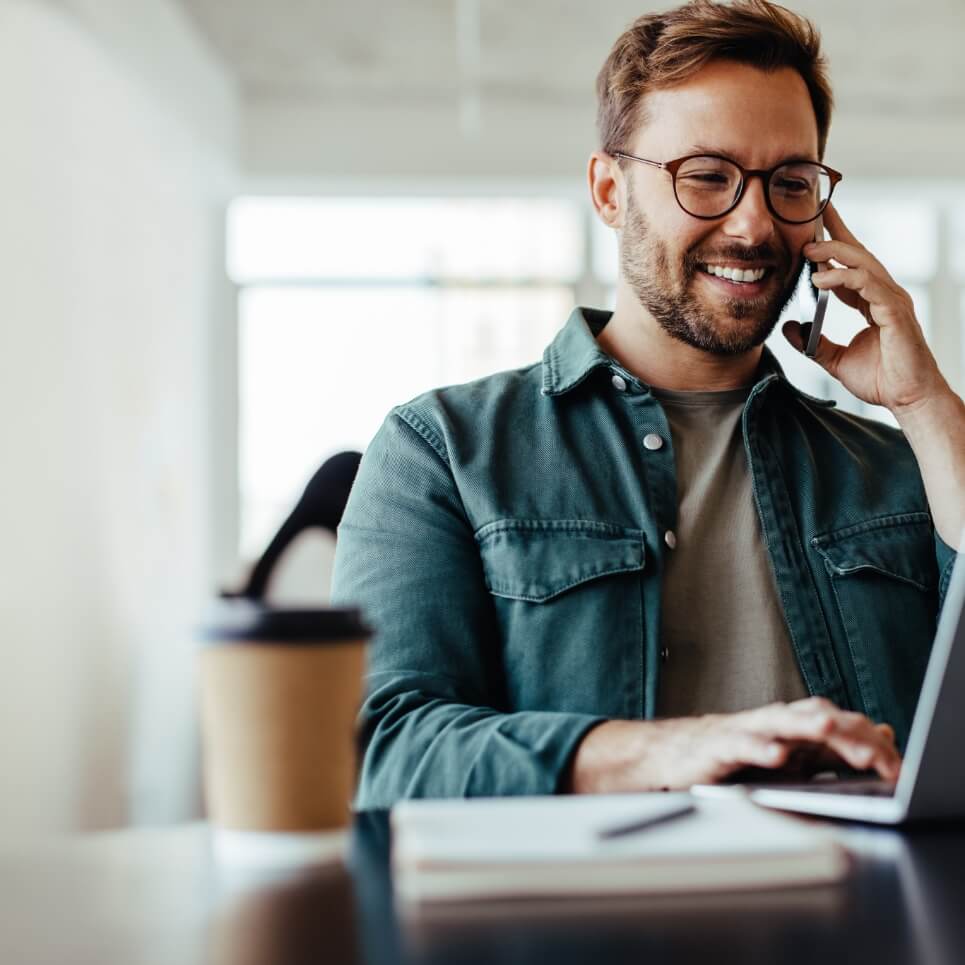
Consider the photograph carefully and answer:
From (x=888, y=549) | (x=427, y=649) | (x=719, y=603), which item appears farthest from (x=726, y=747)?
(x=888, y=549)

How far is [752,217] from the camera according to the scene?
1.59 m

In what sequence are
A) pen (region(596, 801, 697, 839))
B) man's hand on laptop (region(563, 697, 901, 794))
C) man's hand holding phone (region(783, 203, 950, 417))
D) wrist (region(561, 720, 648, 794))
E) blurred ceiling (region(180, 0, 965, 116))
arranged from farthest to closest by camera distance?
1. blurred ceiling (region(180, 0, 965, 116))
2. man's hand holding phone (region(783, 203, 950, 417))
3. wrist (region(561, 720, 648, 794))
4. man's hand on laptop (region(563, 697, 901, 794))
5. pen (region(596, 801, 697, 839))

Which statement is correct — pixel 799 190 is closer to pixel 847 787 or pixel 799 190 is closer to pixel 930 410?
pixel 930 410

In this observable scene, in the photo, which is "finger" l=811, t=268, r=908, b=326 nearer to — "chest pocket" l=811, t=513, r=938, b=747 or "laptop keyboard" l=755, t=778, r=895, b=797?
"chest pocket" l=811, t=513, r=938, b=747

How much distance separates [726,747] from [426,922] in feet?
1.18

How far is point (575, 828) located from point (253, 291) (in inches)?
215

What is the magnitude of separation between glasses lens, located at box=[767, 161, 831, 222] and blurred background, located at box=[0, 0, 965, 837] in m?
1.70

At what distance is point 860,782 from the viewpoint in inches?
34.0

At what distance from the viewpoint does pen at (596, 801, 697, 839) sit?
60 cm

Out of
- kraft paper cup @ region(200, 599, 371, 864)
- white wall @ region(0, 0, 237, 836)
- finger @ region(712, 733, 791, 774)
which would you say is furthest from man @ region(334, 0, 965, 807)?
white wall @ region(0, 0, 237, 836)

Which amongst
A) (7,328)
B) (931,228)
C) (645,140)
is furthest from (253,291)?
(645,140)

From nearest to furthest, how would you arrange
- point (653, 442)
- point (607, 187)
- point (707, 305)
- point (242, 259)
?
point (653, 442) → point (707, 305) → point (607, 187) → point (242, 259)

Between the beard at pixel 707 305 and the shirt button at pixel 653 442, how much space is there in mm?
174

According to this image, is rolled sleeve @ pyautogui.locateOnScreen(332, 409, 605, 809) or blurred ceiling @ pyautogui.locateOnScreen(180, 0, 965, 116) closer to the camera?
rolled sleeve @ pyautogui.locateOnScreen(332, 409, 605, 809)
